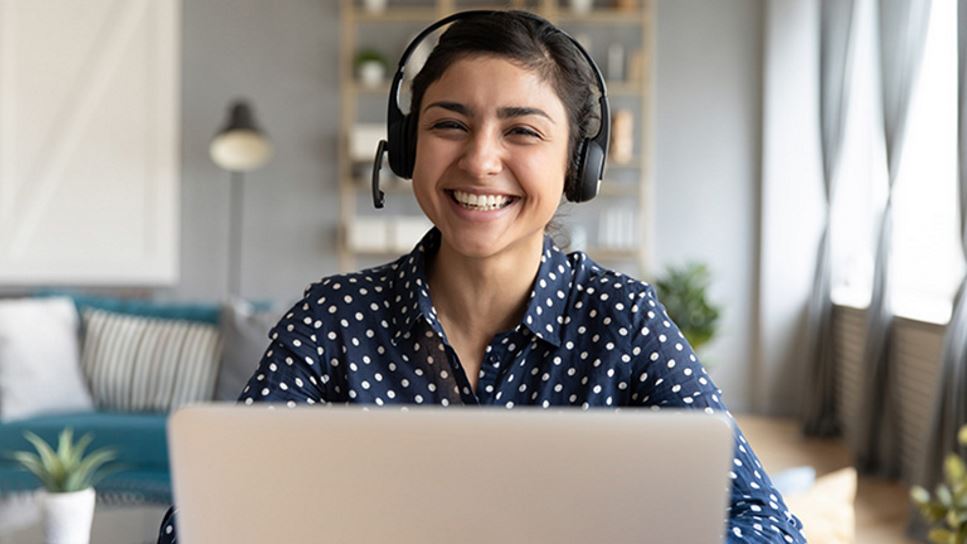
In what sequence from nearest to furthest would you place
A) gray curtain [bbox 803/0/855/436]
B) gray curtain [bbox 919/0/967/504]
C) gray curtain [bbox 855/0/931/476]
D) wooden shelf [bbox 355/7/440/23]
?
1. gray curtain [bbox 919/0/967/504]
2. gray curtain [bbox 855/0/931/476]
3. gray curtain [bbox 803/0/855/436]
4. wooden shelf [bbox 355/7/440/23]

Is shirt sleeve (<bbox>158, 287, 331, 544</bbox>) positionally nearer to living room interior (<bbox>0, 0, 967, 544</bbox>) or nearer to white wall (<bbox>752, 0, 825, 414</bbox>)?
living room interior (<bbox>0, 0, 967, 544</bbox>)

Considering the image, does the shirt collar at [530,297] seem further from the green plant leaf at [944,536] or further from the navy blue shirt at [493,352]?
the green plant leaf at [944,536]

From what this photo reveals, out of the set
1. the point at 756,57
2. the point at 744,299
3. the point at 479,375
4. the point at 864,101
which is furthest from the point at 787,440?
the point at 479,375

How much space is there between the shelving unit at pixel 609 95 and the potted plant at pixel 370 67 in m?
0.04

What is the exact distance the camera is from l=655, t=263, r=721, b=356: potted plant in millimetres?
6230

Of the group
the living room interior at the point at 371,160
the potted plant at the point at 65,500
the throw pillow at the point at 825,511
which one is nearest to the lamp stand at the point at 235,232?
the living room interior at the point at 371,160

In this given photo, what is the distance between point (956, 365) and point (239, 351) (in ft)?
8.23

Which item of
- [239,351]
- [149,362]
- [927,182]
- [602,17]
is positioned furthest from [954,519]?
[602,17]

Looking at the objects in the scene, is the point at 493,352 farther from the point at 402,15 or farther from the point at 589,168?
the point at 402,15

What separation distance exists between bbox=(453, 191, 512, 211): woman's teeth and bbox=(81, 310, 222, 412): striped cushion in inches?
120

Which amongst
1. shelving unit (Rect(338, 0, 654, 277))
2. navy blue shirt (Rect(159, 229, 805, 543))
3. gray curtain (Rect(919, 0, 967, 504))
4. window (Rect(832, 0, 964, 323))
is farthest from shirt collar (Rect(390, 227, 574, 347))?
shelving unit (Rect(338, 0, 654, 277))

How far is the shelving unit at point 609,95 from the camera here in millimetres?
6602

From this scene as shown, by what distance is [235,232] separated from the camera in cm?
682

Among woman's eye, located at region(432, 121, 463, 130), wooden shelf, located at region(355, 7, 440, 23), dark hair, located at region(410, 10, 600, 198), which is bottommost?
woman's eye, located at region(432, 121, 463, 130)
